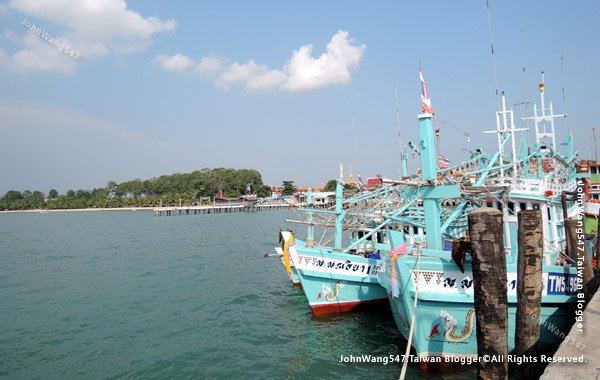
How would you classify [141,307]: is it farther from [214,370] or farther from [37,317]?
[214,370]

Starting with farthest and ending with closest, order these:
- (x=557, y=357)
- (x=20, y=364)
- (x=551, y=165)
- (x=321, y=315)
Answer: (x=551, y=165) → (x=321, y=315) → (x=20, y=364) → (x=557, y=357)

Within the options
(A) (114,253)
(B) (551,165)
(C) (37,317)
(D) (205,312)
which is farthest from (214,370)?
(A) (114,253)

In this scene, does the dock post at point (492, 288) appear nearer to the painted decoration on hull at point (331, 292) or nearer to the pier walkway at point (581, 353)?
the pier walkway at point (581, 353)

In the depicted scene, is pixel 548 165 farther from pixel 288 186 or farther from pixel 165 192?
pixel 165 192

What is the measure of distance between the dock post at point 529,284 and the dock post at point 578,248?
13.1ft

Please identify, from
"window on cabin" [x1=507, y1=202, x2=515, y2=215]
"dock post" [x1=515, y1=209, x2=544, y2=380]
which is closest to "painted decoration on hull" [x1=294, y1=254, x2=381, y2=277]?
"window on cabin" [x1=507, y1=202, x2=515, y2=215]

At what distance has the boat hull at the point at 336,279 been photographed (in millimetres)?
14914

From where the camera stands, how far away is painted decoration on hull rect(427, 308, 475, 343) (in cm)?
974

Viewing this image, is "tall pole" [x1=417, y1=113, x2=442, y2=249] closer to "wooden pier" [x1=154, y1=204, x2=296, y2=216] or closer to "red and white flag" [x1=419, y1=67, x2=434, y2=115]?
"red and white flag" [x1=419, y1=67, x2=434, y2=115]

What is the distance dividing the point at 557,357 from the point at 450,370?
4782mm

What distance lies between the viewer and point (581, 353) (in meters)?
5.98

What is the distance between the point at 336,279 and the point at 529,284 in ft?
26.5

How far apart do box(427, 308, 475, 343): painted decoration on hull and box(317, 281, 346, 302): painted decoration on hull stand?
5.56 meters

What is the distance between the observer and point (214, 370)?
11.5 meters
